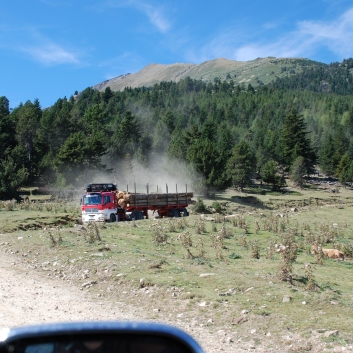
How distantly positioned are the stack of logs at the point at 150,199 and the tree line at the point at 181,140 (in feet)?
60.5

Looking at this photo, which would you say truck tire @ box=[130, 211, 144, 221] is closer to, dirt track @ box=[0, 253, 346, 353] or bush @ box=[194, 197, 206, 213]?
bush @ box=[194, 197, 206, 213]

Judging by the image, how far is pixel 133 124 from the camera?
97.8 metres

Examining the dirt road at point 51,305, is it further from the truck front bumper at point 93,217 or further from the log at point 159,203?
the log at point 159,203

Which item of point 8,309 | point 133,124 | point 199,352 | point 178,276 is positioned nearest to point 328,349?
point 178,276

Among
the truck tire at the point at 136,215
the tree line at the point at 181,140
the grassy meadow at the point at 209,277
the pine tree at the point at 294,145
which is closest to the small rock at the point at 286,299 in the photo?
the grassy meadow at the point at 209,277

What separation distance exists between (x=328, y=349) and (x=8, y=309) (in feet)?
21.6

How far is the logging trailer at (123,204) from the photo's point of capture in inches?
1133

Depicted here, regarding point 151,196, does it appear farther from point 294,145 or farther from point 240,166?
point 294,145

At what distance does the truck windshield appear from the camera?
28.8 m

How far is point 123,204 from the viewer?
3167 centimetres

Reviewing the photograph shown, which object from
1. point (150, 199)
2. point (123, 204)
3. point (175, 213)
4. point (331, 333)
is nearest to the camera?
point (331, 333)

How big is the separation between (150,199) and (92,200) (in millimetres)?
5471

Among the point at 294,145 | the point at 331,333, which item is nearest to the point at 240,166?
the point at 294,145

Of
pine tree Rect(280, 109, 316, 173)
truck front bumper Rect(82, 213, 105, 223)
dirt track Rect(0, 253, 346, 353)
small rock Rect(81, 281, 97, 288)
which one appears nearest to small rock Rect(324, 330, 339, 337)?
dirt track Rect(0, 253, 346, 353)
